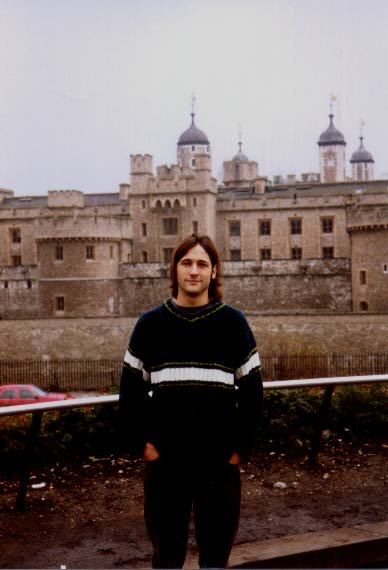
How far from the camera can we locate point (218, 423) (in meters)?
3.82

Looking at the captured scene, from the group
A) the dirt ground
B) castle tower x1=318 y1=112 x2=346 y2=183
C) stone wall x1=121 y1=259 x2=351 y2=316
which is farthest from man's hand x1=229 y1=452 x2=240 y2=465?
castle tower x1=318 y1=112 x2=346 y2=183

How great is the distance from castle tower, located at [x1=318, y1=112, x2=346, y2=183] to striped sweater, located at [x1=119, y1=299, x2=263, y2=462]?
66.3 m

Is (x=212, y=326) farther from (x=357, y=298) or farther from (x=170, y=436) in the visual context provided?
(x=357, y=298)

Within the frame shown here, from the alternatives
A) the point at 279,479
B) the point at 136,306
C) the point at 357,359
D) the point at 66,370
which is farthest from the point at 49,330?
the point at 279,479

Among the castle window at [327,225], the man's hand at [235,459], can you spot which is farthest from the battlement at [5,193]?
the man's hand at [235,459]

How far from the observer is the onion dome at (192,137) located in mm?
73312

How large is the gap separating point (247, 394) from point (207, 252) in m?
0.70

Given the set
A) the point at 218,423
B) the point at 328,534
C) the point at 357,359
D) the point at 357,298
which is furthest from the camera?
the point at 357,298

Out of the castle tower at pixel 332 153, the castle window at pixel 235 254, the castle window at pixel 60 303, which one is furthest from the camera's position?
the castle tower at pixel 332 153

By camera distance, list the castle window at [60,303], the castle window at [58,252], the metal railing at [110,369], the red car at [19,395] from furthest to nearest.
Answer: the castle window at [58,252] → the castle window at [60,303] → the metal railing at [110,369] → the red car at [19,395]

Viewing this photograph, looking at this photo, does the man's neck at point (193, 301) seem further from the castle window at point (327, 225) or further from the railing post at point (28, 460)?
the castle window at point (327, 225)

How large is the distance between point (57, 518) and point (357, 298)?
34.6m

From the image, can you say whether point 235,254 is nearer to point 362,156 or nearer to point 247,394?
point 362,156

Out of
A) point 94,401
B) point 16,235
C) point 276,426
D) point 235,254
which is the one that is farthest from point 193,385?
point 16,235
